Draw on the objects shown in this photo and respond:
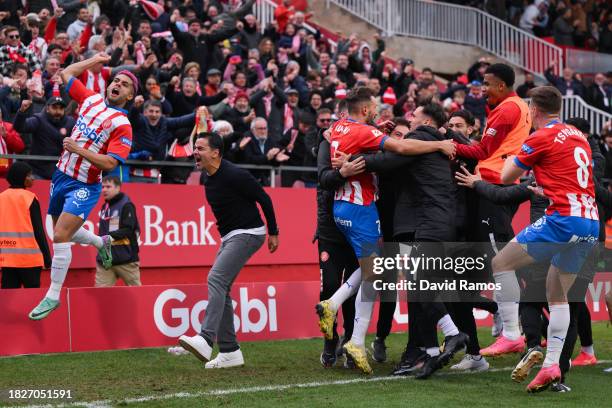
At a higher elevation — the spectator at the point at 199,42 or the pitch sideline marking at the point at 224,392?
the spectator at the point at 199,42

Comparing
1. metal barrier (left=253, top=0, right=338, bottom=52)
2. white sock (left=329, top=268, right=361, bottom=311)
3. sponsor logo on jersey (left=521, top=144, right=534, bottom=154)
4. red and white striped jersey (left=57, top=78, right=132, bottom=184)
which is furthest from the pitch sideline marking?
metal barrier (left=253, top=0, right=338, bottom=52)

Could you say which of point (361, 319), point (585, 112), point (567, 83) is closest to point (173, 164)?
point (361, 319)

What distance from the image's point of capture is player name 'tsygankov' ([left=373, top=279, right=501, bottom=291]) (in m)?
8.66

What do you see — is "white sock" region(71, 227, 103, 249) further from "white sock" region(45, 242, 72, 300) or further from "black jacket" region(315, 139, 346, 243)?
"black jacket" region(315, 139, 346, 243)

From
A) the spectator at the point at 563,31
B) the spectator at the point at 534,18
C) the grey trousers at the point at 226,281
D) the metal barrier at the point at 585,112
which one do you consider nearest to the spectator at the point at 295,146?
the grey trousers at the point at 226,281

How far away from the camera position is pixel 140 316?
36.2 feet

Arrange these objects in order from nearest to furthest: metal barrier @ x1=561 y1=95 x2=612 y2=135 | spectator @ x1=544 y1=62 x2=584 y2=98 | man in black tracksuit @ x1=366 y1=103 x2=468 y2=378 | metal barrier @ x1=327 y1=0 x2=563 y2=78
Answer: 1. man in black tracksuit @ x1=366 y1=103 x2=468 y2=378
2. metal barrier @ x1=561 y1=95 x2=612 y2=135
3. spectator @ x1=544 y1=62 x2=584 y2=98
4. metal barrier @ x1=327 y1=0 x2=563 y2=78

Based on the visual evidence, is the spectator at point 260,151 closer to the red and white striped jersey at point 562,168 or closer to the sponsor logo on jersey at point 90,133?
the sponsor logo on jersey at point 90,133

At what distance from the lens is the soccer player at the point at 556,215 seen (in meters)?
7.71

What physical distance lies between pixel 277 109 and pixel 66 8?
4.21 meters

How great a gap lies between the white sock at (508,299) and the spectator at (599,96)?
1610 cm

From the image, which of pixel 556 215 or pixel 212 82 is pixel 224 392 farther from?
pixel 212 82

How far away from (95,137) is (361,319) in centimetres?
337

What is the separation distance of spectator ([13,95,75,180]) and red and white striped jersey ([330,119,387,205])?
18.4 ft
